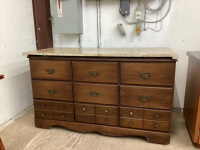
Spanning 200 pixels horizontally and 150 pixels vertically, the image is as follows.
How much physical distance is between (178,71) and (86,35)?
1.20 metres

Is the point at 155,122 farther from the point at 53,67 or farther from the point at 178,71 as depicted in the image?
the point at 53,67

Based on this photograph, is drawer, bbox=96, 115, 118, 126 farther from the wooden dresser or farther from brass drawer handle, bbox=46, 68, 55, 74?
brass drawer handle, bbox=46, 68, 55, 74

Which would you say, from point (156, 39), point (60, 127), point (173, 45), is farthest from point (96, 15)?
point (60, 127)

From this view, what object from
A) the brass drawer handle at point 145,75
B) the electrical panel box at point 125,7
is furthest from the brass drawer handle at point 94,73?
the electrical panel box at point 125,7

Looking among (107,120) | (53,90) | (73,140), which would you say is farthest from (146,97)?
(53,90)

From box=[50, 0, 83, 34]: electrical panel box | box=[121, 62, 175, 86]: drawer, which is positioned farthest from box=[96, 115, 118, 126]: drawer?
box=[50, 0, 83, 34]: electrical panel box

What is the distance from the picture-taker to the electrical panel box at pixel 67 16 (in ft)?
6.60

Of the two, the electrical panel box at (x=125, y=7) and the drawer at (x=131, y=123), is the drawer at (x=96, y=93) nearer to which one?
the drawer at (x=131, y=123)

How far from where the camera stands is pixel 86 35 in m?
2.20

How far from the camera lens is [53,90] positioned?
5.75 ft

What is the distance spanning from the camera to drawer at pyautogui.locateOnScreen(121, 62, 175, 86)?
142cm

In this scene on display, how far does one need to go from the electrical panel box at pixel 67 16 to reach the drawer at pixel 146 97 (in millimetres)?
987

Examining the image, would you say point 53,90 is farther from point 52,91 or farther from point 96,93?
point 96,93

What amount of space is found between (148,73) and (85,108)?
→ 2.27 ft
